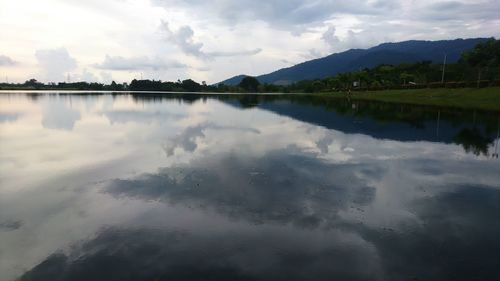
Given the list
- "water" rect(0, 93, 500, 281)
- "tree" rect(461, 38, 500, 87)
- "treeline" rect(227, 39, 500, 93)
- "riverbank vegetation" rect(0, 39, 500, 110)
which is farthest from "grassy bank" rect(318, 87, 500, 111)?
"water" rect(0, 93, 500, 281)

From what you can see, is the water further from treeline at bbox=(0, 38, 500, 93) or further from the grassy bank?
treeline at bbox=(0, 38, 500, 93)

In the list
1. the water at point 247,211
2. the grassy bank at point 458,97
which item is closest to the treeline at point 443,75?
the grassy bank at point 458,97

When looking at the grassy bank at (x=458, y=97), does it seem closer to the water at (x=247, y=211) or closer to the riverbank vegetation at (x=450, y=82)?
the riverbank vegetation at (x=450, y=82)

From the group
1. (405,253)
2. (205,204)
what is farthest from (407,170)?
(205,204)

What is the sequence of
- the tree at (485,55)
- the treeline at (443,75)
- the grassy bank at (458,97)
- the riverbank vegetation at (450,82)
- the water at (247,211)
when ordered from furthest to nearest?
the treeline at (443,75) < the tree at (485,55) < the riverbank vegetation at (450,82) < the grassy bank at (458,97) < the water at (247,211)

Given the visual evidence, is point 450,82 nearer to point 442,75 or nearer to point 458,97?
point 458,97

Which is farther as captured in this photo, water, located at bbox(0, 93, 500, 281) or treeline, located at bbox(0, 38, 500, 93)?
treeline, located at bbox(0, 38, 500, 93)

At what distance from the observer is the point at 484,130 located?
1649 inches

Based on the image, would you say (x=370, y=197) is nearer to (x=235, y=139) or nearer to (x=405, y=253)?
(x=405, y=253)

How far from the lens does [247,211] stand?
52.9 ft

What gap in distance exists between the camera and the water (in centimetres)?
1153

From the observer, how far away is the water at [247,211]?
37.8 feet

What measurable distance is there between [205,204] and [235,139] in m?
18.7

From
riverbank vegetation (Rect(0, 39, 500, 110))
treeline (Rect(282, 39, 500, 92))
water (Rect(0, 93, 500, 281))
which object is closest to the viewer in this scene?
water (Rect(0, 93, 500, 281))
